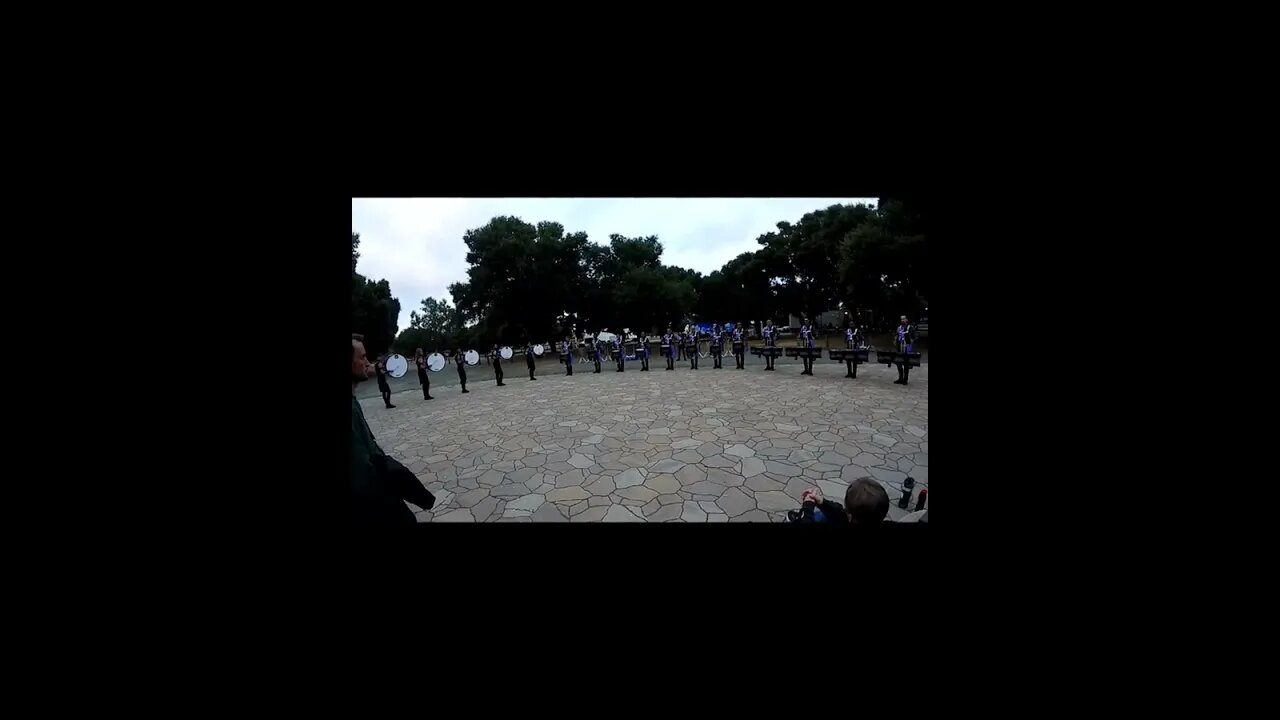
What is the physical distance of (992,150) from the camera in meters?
1.22

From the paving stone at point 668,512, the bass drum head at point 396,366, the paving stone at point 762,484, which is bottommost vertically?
the paving stone at point 668,512

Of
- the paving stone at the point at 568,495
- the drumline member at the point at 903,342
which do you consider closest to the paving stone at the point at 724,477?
the paving stone at the point at 568,495

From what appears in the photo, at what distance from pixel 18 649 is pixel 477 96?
2.06 m

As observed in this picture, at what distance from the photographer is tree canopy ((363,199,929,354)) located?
17359 millimetres

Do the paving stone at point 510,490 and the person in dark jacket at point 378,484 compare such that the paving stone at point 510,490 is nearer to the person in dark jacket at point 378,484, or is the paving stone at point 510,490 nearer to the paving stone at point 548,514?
the paving stone at point 548,514

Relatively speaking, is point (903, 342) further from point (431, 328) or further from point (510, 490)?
point (431, 328)

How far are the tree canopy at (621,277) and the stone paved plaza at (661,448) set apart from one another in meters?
7.89

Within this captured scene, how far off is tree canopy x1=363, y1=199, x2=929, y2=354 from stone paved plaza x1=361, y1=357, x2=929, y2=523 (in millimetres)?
7890

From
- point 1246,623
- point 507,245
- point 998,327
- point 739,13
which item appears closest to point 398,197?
point 739,13

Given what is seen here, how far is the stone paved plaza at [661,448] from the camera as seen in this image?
441 cm

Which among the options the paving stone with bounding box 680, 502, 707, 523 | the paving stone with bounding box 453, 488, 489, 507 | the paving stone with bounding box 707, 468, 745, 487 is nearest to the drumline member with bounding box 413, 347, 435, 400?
the paving stone with bounding box 453, 488, 489, 507

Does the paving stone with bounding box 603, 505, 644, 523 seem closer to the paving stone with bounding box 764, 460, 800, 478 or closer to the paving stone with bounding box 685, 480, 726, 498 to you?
the paving stone with bounding box 685, 480, 726, 498

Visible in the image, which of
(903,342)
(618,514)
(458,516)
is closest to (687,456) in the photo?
(618,514)

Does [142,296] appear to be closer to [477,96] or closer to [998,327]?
[477,96]
